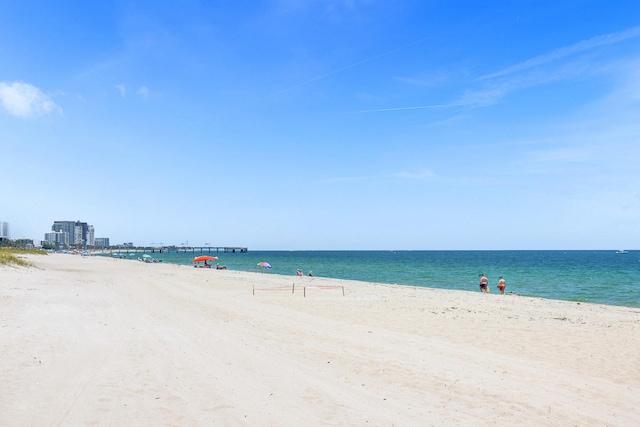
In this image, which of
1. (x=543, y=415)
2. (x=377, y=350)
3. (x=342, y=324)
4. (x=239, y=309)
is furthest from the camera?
(x=239, y=309)

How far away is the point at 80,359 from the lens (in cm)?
975

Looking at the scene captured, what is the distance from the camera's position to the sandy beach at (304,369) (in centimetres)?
710

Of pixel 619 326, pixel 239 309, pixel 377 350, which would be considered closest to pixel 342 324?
pixel 377 350

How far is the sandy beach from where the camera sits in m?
7.10

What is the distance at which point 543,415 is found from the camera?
7.45 m

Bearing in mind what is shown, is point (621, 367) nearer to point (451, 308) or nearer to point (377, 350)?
point (377, 350)

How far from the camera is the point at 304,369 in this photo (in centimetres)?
979

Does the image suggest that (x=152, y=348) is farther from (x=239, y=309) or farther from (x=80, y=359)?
(x=239, y=309)

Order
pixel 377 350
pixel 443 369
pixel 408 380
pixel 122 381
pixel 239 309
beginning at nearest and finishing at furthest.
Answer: pixel 122 381 < pixel 408 380 < pixel 443 369 < pixel 377 350 < pixel 239 309

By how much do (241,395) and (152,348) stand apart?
14.8ft

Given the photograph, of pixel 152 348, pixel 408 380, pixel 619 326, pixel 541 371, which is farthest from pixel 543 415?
pixel 619 326

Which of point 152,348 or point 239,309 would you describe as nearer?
point 152,348

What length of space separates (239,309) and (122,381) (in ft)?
37.8

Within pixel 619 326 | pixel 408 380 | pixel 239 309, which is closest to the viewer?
pixel 408 380
